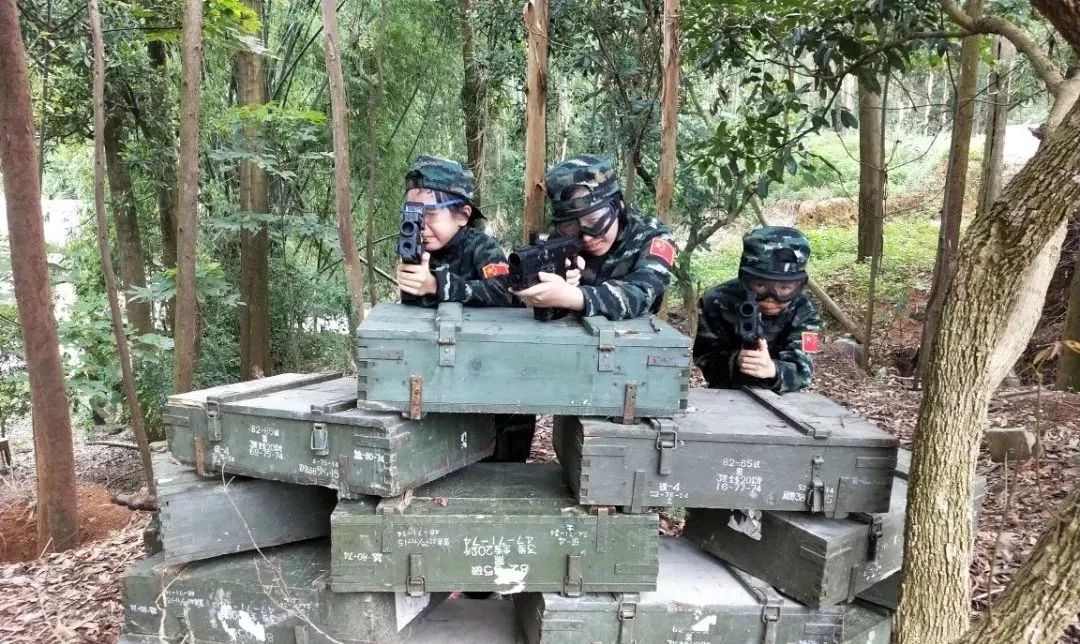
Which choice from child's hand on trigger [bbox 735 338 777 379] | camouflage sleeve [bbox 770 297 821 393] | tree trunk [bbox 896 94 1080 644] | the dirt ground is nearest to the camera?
tree trunk [bbox 896 94 1080 644]

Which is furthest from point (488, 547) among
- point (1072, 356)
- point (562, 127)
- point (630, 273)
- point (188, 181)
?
point (562, 127)

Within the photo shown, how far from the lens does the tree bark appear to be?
4984 millimetres

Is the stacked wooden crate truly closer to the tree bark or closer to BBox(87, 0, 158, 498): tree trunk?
the tree bark

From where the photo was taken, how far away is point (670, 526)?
199 inches

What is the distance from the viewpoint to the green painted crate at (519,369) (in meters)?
2.71

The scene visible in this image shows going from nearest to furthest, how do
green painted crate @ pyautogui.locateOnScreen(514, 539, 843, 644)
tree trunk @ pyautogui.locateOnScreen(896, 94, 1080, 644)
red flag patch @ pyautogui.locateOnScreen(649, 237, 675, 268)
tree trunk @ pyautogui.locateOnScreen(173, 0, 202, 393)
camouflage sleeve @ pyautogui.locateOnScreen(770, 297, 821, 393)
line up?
tree trunk @ pyautogui.locateOnScreen(896, 94, 1080, 644) < green painted crate @ pyautogui.locateOnScreen(514, 539, 843, 644) < red flag patch @ pyautogui.locateOnScreen(649, 237, 675, 268) < camouflage sleeve @ pyautogui.locateOnScreen(770, 297, 821, 393) < tree trunk @ pyautogui.locateOnScreen(173, 0, 202, 393)

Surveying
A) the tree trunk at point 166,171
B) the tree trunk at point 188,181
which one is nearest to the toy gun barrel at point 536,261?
the tree trunk at point 188,181

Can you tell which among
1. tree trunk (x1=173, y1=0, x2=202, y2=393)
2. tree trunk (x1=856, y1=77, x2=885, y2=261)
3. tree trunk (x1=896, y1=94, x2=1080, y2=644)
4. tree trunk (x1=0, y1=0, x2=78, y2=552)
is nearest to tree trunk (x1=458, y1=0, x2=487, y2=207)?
tree trunk (x1=173, y1=0, x2=202, y2=393)

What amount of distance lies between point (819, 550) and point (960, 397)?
81 centimetres

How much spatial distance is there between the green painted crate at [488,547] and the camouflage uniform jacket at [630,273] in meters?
0.88

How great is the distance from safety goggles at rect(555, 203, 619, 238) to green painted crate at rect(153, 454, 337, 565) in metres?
1.71

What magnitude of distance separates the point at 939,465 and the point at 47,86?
35.8ft

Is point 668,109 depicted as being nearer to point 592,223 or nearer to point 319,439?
point 592,223

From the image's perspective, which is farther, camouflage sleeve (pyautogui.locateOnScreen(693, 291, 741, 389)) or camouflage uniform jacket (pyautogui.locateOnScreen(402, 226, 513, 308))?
camouflage sleeve (pyautogui.locateOnScreen(693, 291, 741, 389))
